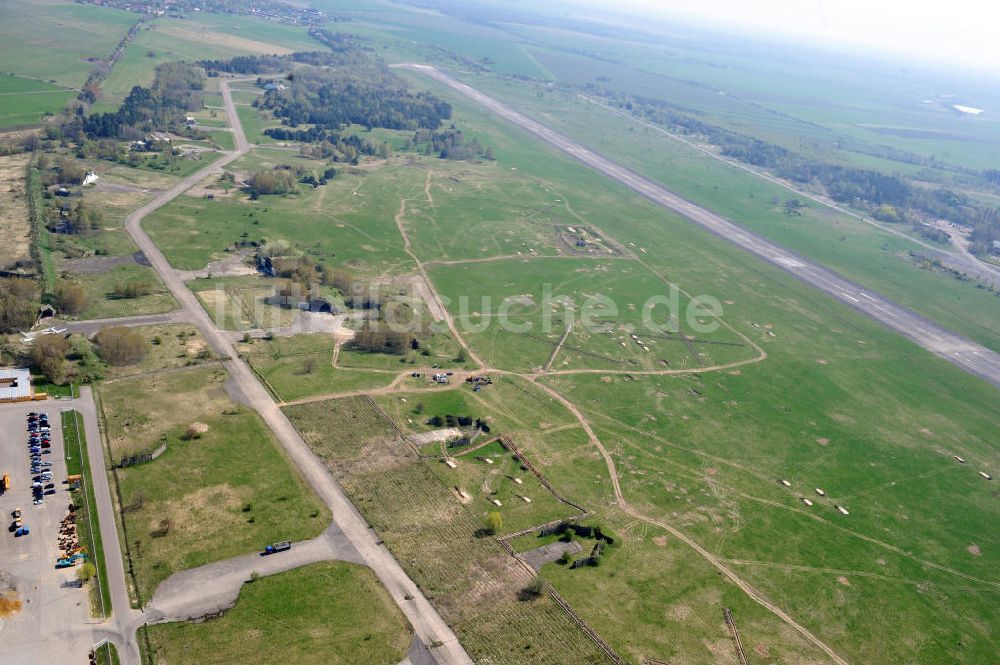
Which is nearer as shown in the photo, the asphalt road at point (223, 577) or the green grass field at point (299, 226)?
the asphalt road at point (223, 577)

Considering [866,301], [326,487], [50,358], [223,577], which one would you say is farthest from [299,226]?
[866,301]

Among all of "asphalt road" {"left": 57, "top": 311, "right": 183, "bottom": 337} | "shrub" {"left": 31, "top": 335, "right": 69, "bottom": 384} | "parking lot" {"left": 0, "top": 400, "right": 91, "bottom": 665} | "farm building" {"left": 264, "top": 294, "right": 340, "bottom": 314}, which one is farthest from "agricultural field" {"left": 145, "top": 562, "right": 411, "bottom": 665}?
"farm building" {"left": 264, "top": 294, "right": 340, "bottom": 314}

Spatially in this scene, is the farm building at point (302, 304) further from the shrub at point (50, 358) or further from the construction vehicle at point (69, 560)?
the construction vehicle at point (69, 560)

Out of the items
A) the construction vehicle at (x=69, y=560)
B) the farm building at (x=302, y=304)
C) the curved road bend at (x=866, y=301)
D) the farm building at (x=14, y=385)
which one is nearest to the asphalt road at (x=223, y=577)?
the construction vehicle at (x=69, y=560)

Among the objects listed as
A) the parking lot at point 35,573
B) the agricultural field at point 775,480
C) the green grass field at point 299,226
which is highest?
the green grass field at point 299,226

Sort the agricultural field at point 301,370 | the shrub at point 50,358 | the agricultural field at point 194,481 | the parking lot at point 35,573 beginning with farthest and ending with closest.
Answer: the agricultural field at point 301,370 → the shrub at point 50,358 → the agricultural field at point 194,481 → the parking lot at point 35,573

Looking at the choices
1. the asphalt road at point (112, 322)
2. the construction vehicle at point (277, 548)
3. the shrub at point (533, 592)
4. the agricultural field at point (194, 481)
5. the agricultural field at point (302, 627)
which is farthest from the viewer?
the asphalt road at point (112, 322)

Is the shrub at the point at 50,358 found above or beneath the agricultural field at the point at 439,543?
above
